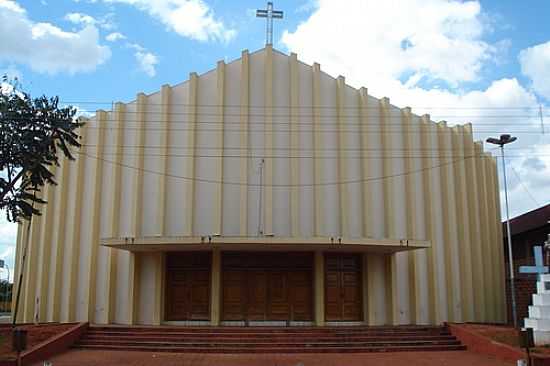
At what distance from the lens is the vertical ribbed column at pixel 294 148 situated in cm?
2191

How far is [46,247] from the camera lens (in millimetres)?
22219

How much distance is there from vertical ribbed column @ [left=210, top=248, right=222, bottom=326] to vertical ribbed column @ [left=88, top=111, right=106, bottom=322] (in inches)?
171

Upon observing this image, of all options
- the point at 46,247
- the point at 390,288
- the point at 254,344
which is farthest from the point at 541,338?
the point at 46,247

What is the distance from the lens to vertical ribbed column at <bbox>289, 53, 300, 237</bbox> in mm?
21906

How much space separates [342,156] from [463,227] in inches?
222

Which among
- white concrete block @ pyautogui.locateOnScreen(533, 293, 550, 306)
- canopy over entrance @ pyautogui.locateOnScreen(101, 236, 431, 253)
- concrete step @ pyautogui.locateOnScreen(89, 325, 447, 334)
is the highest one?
canopy over entrance @ pyautogui.locateOnScreen(101, 236, 431, 253)

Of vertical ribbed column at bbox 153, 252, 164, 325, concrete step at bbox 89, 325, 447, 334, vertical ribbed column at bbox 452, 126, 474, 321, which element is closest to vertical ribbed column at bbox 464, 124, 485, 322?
vertical ribbed column at bbox 452, 126, 474, 321

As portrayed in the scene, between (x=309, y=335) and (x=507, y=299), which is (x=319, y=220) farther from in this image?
(x=507, y=299)

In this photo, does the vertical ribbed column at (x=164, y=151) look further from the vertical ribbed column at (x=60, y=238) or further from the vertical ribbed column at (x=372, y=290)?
the vertical ribbed column at (x=372, y=290)

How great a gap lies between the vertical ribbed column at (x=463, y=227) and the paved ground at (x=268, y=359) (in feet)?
19.1

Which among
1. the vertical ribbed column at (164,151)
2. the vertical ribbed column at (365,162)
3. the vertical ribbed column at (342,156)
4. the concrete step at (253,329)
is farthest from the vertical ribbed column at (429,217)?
the vertical ribbed column at (164,151)

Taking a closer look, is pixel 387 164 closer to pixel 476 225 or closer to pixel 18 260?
pixel 476 225

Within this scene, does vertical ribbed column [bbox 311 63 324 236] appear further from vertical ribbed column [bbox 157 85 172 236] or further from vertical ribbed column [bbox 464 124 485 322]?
vertical ribbed column [bbox 464 124 485 322]

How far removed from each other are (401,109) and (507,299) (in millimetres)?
8912
